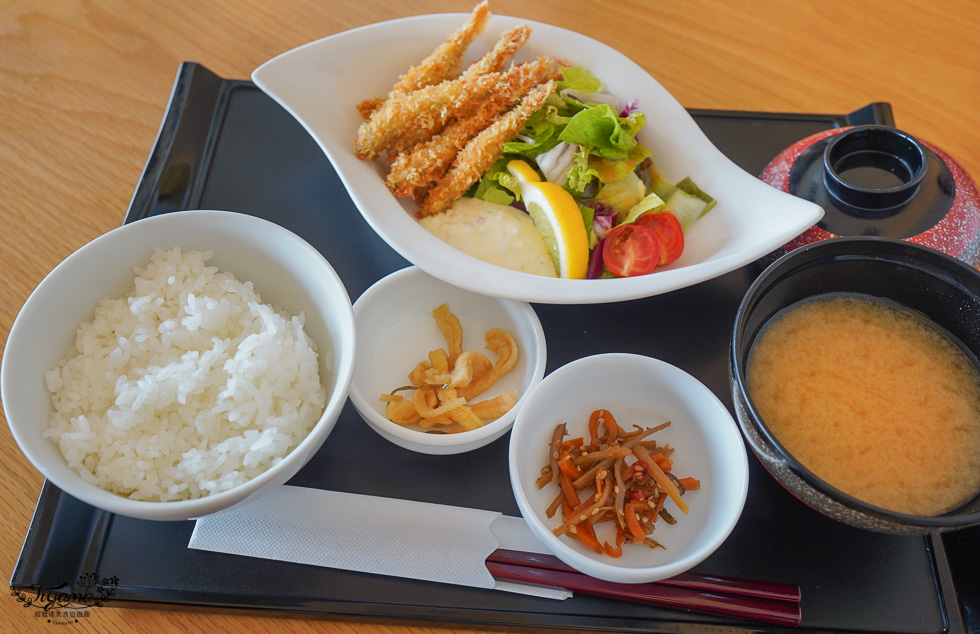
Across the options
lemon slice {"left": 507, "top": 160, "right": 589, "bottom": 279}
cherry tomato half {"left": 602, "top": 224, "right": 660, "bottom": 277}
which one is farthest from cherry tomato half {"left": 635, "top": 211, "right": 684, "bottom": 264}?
lemon slice {"left": 507, "top": 160, "right": 589, "bottom": 279}

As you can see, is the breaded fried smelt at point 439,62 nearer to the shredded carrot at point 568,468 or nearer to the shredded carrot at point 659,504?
the shredded carrot at point 568,468

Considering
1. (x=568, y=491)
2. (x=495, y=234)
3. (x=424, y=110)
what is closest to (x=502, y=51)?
(x=424, y=110)

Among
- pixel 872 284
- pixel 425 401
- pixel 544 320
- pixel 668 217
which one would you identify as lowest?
pixel 425 401

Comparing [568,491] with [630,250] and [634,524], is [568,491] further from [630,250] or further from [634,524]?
[630,250]

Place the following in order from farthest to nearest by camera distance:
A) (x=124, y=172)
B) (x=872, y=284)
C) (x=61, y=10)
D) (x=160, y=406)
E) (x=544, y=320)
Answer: (x=61, y=10) < (x=124, y=172) < (x=544, y=320) < (x=872, y=284) < (x=160, y=406)

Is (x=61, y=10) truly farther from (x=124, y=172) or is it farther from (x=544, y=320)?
(x=544, y=320)

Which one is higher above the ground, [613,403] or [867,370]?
[867,370]

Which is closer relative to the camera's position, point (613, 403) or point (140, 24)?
point (613, 403)

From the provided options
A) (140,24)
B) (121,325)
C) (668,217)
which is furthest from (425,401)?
(140,24)
